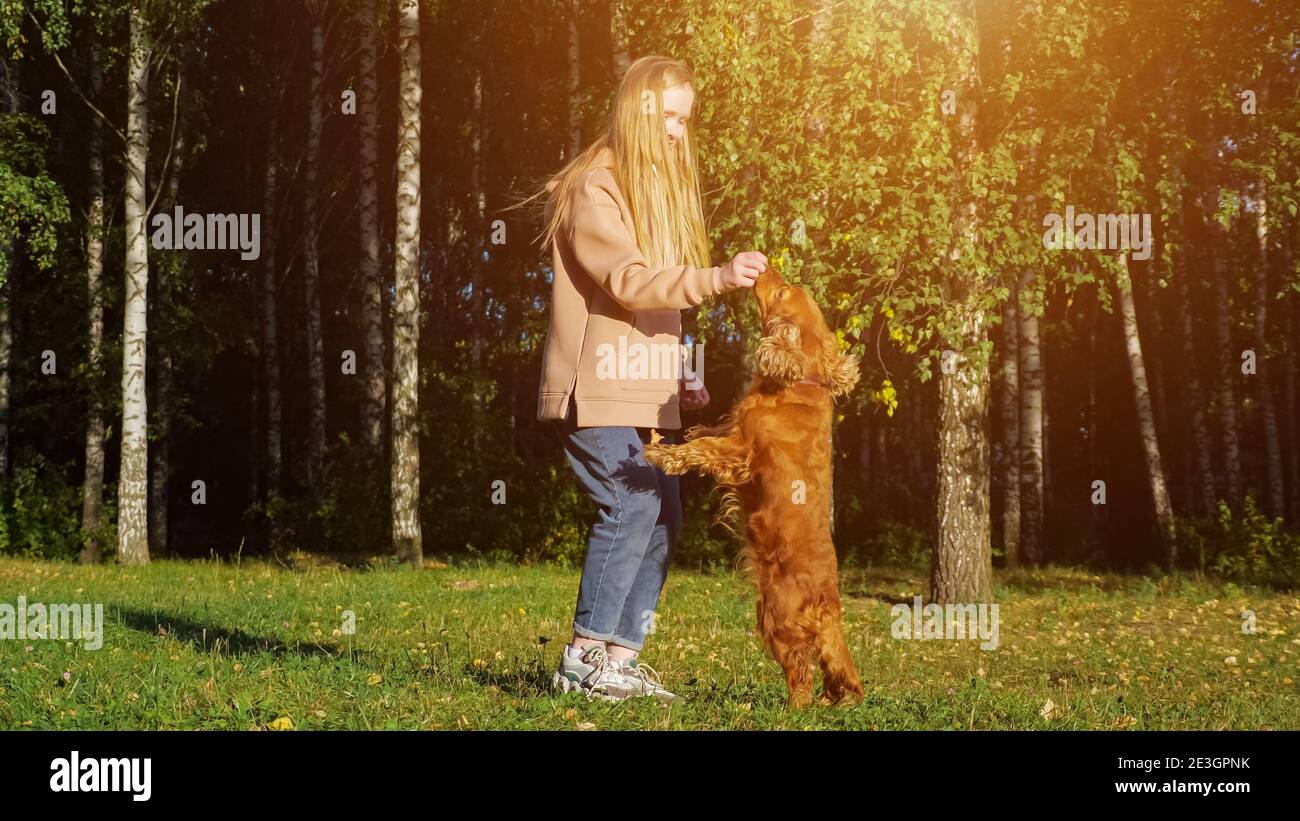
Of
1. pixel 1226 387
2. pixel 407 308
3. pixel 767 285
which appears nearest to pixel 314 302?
pixel 407 308

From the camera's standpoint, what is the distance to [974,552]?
13.0 metres

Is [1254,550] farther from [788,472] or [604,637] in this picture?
[604,637]

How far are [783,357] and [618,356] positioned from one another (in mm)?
712

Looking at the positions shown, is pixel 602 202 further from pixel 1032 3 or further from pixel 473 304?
pixel 473 304

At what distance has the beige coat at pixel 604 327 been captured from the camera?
4.89m

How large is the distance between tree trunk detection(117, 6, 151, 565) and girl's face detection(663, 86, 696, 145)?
14.6 m

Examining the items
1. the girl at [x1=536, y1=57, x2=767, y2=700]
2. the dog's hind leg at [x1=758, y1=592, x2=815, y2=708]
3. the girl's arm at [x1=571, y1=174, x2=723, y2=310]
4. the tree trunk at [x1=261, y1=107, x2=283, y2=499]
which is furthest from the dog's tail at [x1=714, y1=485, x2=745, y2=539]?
the tree trunk at [x1=261, y1=107, x2=283, y2=499]

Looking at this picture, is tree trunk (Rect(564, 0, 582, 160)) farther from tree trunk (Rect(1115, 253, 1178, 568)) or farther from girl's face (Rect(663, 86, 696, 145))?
girl's face (Rect(663, 86, 696, 145))

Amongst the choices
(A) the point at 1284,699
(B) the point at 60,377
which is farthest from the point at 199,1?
(A) the point at 1284,699

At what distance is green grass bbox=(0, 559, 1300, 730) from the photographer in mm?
4984

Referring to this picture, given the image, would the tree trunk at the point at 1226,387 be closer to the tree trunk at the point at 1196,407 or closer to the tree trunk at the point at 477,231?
the tree trunk at the point at 1196,407

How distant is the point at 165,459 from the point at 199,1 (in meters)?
10.6

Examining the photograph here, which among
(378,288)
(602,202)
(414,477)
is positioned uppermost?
(378,288)

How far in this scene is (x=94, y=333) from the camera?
67.4ft
